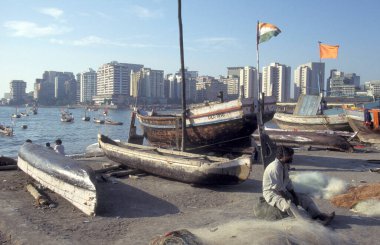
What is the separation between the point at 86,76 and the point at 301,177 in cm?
17986

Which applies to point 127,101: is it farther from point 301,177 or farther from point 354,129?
point 301,177

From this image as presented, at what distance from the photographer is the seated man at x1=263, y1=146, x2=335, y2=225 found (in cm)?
667

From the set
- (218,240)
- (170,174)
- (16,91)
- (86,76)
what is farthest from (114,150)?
(16,91)

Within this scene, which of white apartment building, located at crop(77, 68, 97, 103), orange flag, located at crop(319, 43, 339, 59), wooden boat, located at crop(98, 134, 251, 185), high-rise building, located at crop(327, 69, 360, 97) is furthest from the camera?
white apartment building, located at crop(77, 68, 97, 103)

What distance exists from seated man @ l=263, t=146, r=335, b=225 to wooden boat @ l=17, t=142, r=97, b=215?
3320 mm

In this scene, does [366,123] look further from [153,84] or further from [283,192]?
[153,84]

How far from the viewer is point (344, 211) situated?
815 centimetres

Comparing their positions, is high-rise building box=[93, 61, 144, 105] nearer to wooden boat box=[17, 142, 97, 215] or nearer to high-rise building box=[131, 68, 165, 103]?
high-rise building box=[131, 68, 165, 103]

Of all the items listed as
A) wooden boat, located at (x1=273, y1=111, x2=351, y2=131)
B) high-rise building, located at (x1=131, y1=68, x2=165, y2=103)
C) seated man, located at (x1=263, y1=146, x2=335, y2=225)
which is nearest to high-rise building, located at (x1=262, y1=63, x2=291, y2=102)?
high-rise building, located at (x1=131, y1=68, x2=165, y2=103)

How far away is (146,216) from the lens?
7961mm

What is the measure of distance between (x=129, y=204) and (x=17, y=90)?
204 m

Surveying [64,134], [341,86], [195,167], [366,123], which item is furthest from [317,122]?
[64,134]

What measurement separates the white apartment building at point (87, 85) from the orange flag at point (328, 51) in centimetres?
→ 16299

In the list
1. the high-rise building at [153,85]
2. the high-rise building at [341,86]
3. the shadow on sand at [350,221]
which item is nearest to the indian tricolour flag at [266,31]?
the shadow on sand at [350,221]
